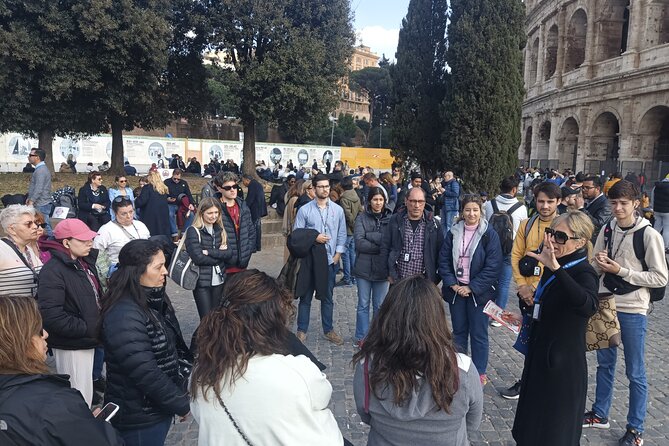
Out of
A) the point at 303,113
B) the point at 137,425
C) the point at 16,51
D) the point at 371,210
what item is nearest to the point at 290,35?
the point at 303,113

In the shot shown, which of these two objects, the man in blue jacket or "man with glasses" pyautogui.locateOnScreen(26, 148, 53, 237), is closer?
"man with glasses" pyautogui.locateOnScreen(26, 148, 53, 237)

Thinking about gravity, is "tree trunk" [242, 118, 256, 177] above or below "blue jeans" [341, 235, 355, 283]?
above

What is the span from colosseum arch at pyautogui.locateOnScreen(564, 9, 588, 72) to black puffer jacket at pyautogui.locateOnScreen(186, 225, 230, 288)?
3194 cm

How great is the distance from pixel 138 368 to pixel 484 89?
14987 mm

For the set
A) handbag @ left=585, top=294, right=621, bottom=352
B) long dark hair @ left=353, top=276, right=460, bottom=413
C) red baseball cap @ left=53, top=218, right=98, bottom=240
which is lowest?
handbag @ left=585, top=294, right=621, bottom=352

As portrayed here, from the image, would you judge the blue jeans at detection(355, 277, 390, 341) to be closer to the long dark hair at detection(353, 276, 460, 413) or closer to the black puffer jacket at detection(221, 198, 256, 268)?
the black puffer jacket at detection(221, 198, 256, 268)

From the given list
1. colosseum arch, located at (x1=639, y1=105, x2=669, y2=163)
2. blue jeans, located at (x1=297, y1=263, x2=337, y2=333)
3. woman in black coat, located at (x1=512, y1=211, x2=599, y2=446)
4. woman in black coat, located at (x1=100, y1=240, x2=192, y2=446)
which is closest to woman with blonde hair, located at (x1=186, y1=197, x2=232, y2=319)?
blue jeans, located at (x1=297, y1=263, x2=337, y2=333)

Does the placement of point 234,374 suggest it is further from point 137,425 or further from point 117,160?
point 117,160

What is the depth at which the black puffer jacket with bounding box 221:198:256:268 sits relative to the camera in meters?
5.30

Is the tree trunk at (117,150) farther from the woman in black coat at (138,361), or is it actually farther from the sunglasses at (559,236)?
the sunglasses at (559,236)

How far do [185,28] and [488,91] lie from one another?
10252 millimetres

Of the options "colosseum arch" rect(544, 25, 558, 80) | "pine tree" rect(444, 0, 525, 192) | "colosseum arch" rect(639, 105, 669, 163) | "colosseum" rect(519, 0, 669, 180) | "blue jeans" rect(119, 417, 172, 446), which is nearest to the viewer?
"blue jeans" rect(119, 417, 172, 446)

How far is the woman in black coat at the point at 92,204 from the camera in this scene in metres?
8.69

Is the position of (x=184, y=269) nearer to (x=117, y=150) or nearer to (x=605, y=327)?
(x=605, y=327)
